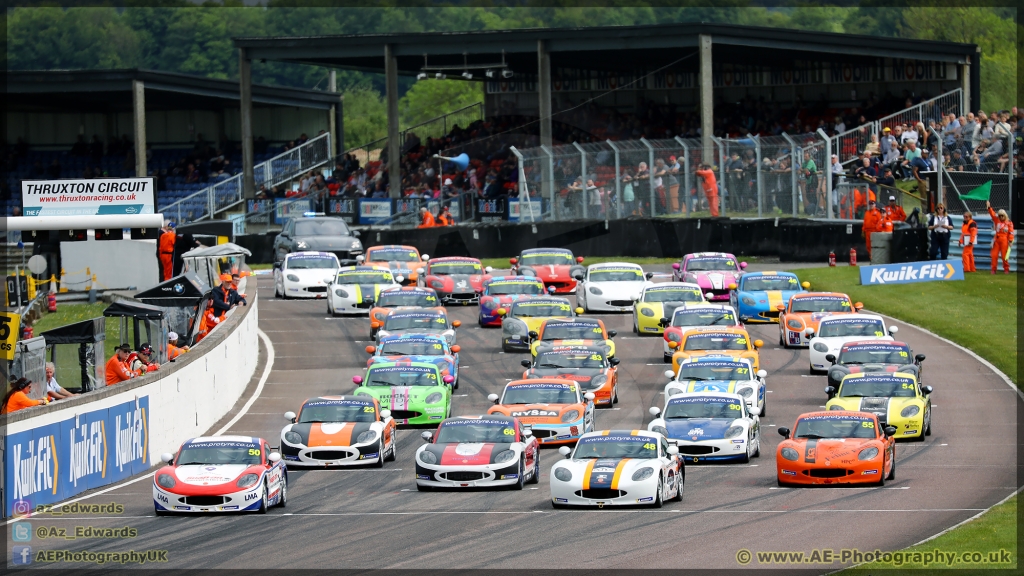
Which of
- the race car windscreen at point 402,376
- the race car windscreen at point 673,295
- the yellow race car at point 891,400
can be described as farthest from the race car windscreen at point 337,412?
the race car windscreen at point 673,295

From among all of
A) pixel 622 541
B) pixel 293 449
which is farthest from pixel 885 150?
pixel 622 541

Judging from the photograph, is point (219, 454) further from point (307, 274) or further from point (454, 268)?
point (307, 274)

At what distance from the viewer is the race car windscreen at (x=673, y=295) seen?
3600cm

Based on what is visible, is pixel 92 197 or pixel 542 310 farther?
pixel 92 197

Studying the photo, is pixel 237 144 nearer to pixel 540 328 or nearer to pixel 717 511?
pixel 540 328

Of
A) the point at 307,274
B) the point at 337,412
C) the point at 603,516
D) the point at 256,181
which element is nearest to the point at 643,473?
the point at 603,516

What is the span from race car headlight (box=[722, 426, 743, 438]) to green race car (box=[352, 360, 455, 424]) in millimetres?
5842

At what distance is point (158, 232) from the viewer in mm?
39562

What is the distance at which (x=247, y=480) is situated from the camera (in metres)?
19.8

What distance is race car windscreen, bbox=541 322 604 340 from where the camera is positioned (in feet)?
105

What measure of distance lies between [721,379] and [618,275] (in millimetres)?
11983

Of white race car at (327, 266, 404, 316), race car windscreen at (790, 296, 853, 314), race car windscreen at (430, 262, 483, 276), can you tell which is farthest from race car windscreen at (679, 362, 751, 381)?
race car windscreen at (430, 262, 483, 276)

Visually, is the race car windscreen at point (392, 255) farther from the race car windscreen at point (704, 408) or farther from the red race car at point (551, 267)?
the race car windscreen at point (704, 408)

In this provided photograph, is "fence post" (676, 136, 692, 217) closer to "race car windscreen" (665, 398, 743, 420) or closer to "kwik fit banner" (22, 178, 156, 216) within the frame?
"kwik fit banner" (22, 178, 156, 216)
